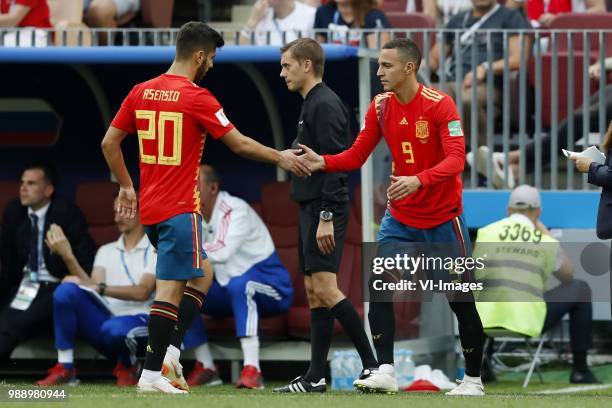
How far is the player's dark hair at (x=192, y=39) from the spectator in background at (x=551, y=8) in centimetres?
511

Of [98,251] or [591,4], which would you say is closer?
[98,251]

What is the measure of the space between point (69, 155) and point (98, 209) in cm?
64

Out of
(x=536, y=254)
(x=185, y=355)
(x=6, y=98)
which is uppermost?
(x=6, y=98)

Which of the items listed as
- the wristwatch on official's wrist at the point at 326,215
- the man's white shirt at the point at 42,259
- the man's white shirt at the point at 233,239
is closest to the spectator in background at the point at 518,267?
the man's white shirt at the point at 233,239

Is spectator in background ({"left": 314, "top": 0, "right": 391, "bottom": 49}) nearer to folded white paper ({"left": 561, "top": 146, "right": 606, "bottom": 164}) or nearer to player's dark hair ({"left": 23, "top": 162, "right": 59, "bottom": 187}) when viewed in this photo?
player's dark hair ({"left": 23, "top": 162, "right": 59, "bottom": 187})

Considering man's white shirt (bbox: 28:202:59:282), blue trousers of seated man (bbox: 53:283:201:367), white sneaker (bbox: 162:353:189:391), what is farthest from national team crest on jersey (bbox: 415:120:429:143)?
man's white shirt (bbox: 28:202:59:282)

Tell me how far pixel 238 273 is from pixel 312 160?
2.29 meters

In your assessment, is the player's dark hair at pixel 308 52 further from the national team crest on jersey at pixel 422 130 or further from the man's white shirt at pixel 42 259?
the man's white shirt at pixel 42 259

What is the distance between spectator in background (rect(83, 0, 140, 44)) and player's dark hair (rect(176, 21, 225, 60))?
442cm

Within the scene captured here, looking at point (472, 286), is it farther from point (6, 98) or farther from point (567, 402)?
point (6, 98)

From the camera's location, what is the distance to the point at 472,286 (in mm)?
8328

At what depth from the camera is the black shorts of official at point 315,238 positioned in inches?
340

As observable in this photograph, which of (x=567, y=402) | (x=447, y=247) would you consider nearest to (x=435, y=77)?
(x=447, y=247)

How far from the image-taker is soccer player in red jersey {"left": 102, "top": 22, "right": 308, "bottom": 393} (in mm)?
8000
